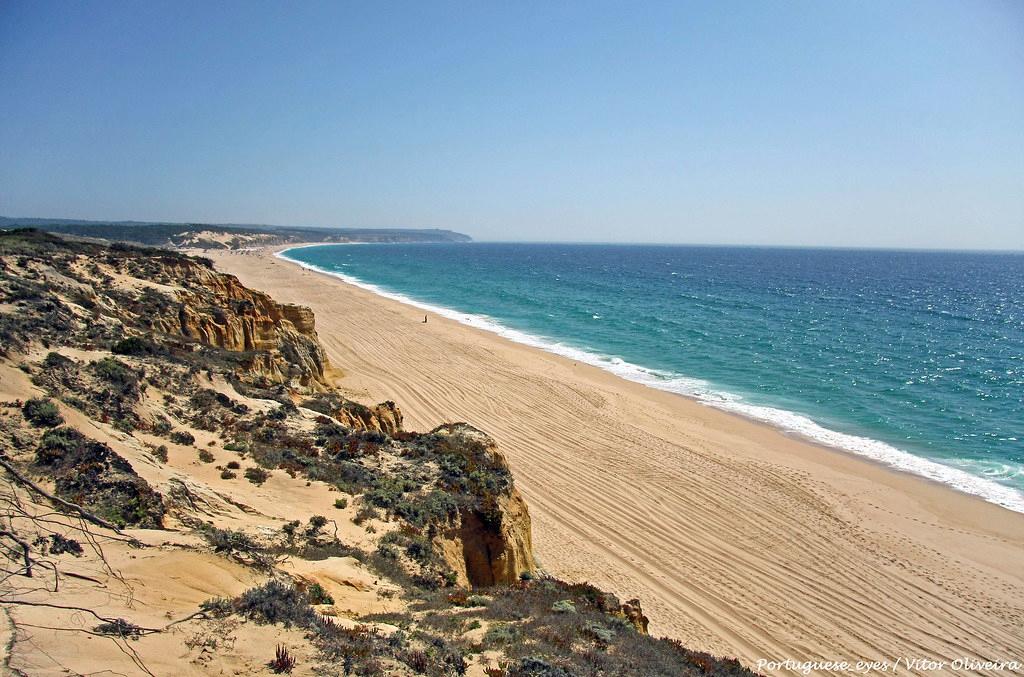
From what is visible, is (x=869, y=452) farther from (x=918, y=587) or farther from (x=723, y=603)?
(x=723, y=603)

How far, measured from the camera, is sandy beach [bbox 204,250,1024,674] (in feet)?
37.8

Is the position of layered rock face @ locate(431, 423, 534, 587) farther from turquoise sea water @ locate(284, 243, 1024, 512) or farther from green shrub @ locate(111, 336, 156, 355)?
turquoise sea water @ locate(284, 243, 1024, 512)

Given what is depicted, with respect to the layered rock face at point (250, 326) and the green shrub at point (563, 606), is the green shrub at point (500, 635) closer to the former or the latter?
the green shrub at point (563, 606)

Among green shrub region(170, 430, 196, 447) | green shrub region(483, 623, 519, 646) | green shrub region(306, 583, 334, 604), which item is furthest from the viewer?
green shrub region(170, 430, 196, 447)

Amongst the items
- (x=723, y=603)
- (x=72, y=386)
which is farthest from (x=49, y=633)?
(x=723, y=603)

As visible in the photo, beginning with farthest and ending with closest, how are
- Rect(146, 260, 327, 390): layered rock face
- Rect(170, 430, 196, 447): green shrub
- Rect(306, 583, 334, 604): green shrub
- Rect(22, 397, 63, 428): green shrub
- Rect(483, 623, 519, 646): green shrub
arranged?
Rect(146, 260, 327, 390): layered rock face < Rect(170, 430, 196, 447): green shrub < Rect(22, 397, 63, 428): green shrub < Rect(306, 583, 334, 604): green shrub < Rect(483, 623, 519, 646): green shrub

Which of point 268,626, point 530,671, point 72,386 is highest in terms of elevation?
point 72,386

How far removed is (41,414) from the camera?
870 centimetres

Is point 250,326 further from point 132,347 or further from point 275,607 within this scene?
point 275,607

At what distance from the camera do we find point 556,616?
24.9 feet

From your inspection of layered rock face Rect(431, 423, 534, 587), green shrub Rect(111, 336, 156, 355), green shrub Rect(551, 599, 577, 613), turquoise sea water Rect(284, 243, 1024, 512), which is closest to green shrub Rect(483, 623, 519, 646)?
green shrub Rect(551, 599, 577, 613)

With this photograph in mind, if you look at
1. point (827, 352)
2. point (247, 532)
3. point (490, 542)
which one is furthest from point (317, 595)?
point (827, 352)

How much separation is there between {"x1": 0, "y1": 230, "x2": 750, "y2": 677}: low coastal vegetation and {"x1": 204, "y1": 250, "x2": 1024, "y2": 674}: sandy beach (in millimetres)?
3829

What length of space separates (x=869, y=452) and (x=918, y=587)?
30.8 ft
